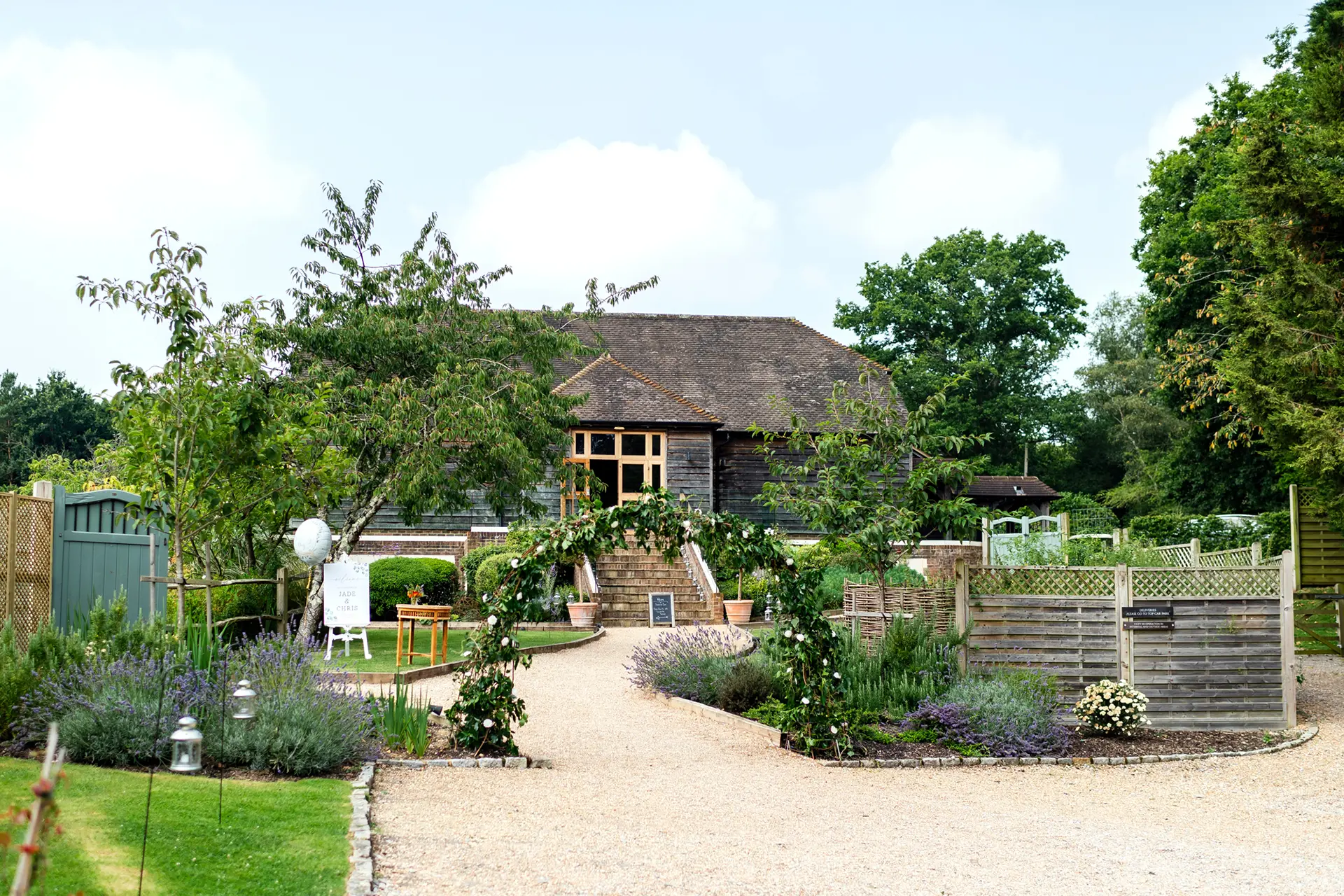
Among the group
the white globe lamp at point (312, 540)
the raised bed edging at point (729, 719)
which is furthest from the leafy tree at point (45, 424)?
the raised bed edging at point (729, 719)

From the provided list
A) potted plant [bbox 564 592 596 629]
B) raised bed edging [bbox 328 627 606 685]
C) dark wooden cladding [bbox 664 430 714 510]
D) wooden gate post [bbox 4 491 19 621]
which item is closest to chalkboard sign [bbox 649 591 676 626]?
potted plant [bbox 564 592 596 629]

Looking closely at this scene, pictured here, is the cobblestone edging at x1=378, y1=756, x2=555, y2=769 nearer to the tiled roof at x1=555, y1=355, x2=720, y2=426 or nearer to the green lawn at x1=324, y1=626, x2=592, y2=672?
the green lawn at x1=324, y1=626, x2=592, y2=672

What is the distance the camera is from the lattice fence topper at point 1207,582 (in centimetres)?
1148

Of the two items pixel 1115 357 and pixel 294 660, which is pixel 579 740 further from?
pixel 1115 357

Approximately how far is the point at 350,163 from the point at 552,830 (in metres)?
12.9

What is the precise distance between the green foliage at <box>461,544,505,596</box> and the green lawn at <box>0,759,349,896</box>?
15.2 m

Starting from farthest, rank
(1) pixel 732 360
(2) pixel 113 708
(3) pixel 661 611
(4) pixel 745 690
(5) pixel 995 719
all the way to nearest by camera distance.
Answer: (1) pixel 732 360 → (3) pixel 661 611 → (4) pixel 745 690 → (5) pixel 995 719 → (2) pixel 113 708

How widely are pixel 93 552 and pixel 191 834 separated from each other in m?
6.25

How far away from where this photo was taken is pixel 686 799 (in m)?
8.20

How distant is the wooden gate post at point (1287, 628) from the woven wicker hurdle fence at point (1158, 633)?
1 centimetres

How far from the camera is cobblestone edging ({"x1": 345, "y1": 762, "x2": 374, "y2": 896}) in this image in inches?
213

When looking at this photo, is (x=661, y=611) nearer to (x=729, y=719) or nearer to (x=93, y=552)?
(x=729, y=719)

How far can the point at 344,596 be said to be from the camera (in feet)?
48.8

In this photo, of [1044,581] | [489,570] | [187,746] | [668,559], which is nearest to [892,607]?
[1044,581]
